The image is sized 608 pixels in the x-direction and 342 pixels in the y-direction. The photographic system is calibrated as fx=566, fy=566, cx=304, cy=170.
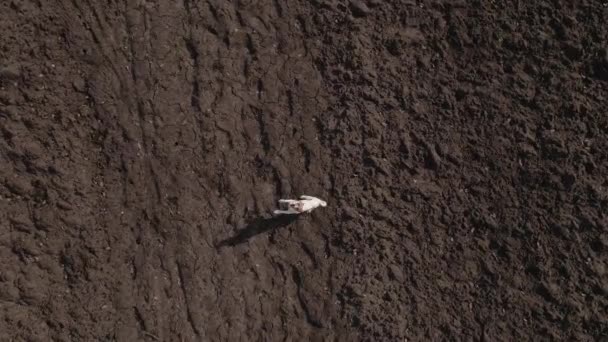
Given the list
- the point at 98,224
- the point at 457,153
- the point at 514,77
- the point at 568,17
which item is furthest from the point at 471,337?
the point at 98,224

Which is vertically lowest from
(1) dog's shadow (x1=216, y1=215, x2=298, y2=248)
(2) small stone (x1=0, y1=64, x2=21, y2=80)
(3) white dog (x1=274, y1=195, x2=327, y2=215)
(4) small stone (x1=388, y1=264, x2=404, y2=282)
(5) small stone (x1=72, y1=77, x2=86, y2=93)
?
(4) small stone (x1=388, y1=264, x2=404, y2=282)

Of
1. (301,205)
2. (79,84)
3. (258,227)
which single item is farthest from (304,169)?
(79,84)

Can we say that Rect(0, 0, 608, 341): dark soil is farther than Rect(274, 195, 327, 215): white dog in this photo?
Yes

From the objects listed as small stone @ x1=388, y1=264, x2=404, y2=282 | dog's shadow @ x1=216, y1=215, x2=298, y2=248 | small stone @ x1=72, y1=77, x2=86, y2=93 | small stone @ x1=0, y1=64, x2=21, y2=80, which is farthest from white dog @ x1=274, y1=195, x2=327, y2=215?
small stone @ x1=0, y1=64, x2=21, y2=80

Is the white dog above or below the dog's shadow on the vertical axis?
above

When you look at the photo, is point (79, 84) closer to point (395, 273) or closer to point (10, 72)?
point (10, 72)


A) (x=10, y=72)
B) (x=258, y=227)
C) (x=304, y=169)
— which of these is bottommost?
(x=258, y=227)

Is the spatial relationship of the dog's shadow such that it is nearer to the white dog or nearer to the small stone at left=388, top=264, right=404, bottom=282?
the white dog
